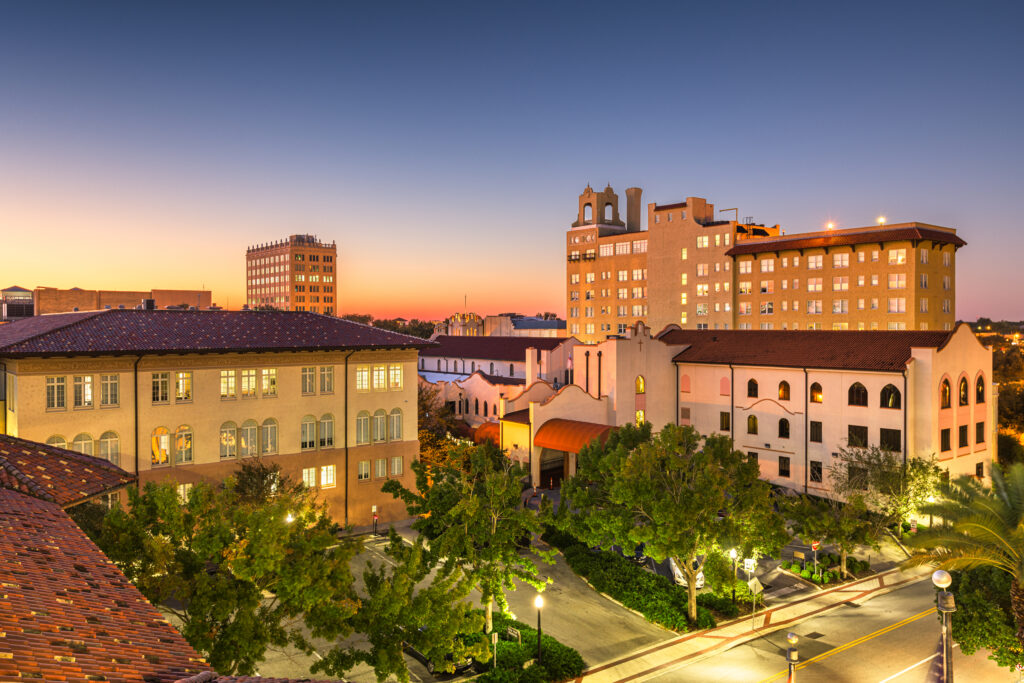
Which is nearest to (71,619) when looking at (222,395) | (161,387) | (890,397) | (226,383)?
(161,387)

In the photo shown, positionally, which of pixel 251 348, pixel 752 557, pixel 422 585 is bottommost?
pixel 422 585

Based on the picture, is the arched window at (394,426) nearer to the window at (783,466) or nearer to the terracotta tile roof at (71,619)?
the window at (783,466)

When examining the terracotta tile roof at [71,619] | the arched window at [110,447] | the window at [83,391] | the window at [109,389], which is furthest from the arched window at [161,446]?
the terracotta tile roof at [71,619]

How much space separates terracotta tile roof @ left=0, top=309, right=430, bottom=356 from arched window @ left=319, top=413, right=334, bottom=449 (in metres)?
4.44

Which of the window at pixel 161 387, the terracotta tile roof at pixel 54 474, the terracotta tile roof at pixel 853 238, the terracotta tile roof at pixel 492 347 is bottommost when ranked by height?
the terracotta tile roof at pixel 54 474

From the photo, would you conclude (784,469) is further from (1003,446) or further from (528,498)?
(1003,446)

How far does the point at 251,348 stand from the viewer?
38.9 metres

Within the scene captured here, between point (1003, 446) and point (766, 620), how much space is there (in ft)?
148

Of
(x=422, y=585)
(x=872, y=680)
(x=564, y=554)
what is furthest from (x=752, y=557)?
(x=422, y=585)

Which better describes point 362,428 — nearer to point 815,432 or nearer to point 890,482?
point 815,432

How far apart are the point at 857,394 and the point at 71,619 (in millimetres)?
49566

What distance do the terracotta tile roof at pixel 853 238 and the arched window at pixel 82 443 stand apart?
84.8 meters

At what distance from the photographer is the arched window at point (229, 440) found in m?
38.8

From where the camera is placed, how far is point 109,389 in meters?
35.2
